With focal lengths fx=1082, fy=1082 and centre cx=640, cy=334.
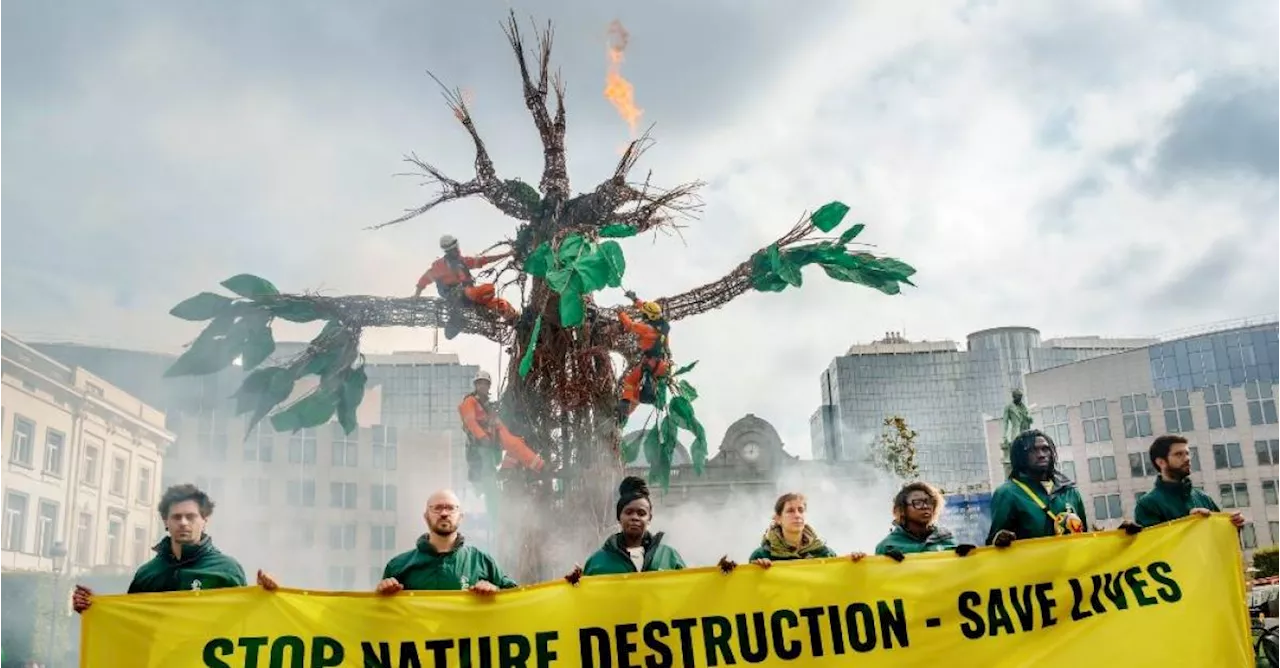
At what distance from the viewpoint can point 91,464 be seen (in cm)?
3791

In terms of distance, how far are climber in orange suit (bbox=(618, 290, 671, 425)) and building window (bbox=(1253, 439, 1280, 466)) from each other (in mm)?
60680

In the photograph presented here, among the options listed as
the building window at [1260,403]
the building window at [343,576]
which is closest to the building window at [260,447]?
the building window at [343,576]

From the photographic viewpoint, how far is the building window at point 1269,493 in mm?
59125

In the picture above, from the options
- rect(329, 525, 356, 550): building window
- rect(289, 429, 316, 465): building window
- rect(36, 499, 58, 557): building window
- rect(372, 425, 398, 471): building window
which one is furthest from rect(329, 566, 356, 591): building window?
rect(36, 499, 58, 557): building window

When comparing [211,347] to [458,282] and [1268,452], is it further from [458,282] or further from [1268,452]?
[1268,452]

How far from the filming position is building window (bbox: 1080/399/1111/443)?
6588cm

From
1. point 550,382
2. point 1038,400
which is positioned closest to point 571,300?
point 550,382

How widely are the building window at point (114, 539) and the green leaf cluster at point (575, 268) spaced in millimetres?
36187

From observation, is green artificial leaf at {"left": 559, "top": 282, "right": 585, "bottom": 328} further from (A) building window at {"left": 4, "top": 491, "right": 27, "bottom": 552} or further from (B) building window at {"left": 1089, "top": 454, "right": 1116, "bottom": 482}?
(B) building window at {"left": 1089, "top": 454, "right": 1116, "bottom": 482}

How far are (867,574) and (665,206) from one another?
16.1 ft

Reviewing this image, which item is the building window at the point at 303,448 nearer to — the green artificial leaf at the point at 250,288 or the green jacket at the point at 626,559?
the green artificial leaf at the point at 250,288

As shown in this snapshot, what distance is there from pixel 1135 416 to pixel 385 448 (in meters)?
45.3

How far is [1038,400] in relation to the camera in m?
71.9

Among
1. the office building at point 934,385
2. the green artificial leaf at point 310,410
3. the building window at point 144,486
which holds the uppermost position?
the office building at point 934,385
